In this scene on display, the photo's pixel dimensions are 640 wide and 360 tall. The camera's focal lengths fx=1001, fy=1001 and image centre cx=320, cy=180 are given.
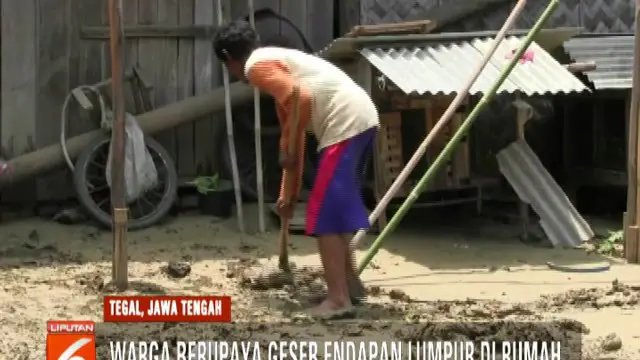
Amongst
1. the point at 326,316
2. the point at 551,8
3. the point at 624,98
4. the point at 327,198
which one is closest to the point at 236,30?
the point at 327,198

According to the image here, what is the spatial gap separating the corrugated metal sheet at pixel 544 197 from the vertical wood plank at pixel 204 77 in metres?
2.55

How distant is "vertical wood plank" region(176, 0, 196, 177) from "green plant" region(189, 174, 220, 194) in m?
0.42

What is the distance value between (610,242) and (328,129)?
3.29 metres

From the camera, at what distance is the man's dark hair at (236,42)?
5.38 m

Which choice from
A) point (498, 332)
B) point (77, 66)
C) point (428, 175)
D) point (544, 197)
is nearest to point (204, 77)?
point (77, 66)

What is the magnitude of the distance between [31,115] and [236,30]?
3448 mm

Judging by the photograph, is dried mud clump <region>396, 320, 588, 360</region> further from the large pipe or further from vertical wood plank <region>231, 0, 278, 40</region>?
vertical wood plank <region>231, 0, 278, 40</region>

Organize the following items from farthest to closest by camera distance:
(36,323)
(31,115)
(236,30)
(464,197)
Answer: (464,197) → (31,115) → (236,30) → (36,323)

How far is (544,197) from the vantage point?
775cm

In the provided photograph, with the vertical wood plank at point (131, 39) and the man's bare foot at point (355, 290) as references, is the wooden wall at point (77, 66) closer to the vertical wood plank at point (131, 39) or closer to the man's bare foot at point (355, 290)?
the vertical wood plank at point (131, 39)

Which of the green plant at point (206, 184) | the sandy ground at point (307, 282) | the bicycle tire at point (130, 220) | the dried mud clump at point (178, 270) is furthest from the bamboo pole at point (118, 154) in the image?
the green plant at point (206, 184)

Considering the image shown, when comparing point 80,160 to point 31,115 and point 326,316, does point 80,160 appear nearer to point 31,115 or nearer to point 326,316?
point 31,115

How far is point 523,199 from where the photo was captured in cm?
773

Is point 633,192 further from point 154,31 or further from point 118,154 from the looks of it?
point 154,31
